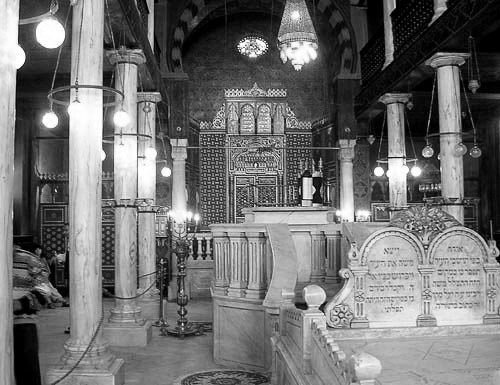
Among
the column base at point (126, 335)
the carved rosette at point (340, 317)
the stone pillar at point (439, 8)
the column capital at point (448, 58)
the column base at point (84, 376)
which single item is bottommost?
the column base at point (126, 335)

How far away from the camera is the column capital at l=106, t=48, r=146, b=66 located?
980 centimetres

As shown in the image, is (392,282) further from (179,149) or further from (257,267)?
(179,149)

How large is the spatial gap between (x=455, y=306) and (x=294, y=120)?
1503cm

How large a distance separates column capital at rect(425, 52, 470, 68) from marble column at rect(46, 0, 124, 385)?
7.20m

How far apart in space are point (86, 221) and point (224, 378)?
278 centimetres

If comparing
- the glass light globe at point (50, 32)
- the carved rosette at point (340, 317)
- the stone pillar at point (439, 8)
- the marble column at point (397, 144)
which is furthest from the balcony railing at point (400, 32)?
the glass light globe at point (50, 32)

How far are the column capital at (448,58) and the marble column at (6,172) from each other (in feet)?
30.7

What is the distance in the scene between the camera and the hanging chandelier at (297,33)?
9820 mm

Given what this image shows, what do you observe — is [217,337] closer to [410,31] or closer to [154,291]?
[154,291]

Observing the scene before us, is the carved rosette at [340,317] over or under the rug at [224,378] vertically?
over

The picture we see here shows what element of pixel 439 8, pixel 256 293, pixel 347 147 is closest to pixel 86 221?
pixel 256 293

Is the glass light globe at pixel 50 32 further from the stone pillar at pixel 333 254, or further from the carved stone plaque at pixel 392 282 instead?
the stone pillar at pixel 333 254

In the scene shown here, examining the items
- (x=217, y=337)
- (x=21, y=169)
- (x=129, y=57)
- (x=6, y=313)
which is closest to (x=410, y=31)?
(x=129, y=57)

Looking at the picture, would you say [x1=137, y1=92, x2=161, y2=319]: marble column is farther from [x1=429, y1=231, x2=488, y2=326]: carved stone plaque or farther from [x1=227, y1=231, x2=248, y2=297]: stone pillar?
[x1=429, y1=231, x2=488, y2=326]: carved stone plaque
